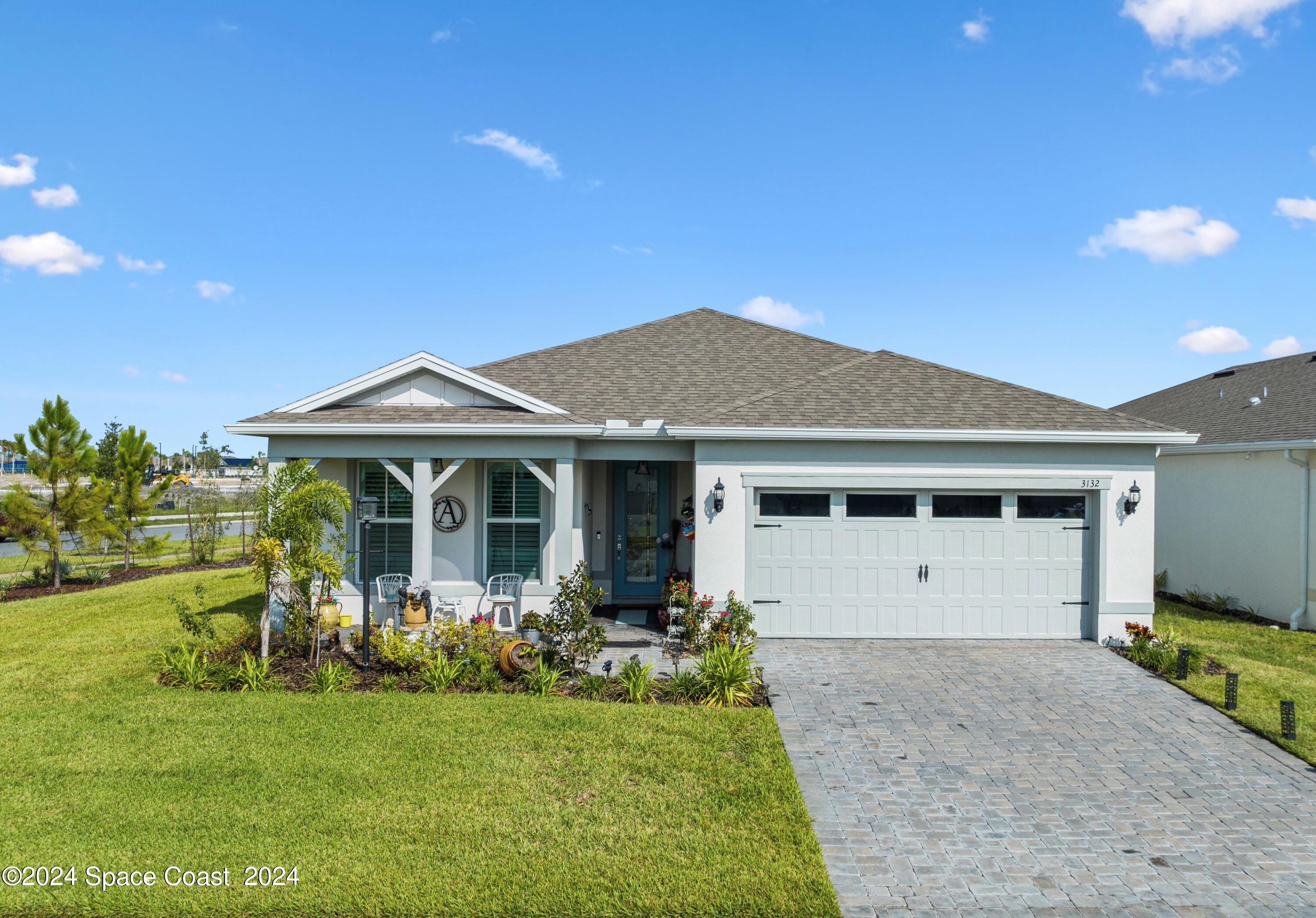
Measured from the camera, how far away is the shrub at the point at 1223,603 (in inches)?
514

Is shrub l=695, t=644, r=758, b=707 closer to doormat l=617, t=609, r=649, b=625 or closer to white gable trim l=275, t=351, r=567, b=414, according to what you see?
doormat l=617, t=609, r=649, b=625

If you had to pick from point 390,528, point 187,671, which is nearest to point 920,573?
point 390,528

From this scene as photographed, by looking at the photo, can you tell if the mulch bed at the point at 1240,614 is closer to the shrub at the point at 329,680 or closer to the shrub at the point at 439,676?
the shrub at the point at 439,676

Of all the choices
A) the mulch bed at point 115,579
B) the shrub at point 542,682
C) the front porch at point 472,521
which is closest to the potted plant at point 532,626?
the front porch at point 472,521

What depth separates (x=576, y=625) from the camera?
8703 millimetres

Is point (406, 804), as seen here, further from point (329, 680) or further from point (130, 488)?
point (130, 488)

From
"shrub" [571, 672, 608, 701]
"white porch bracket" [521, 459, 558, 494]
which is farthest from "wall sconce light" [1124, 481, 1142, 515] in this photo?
"white porch bracket" [521, 459, 558, 494]

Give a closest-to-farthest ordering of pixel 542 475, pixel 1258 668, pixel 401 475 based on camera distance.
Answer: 1. pixel 1258 668
2. pixel 401 475
3. pixel 542 475

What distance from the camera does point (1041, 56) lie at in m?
11.9

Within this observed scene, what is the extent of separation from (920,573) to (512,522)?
648 centimetres

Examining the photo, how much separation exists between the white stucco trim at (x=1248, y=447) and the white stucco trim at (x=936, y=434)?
10.7ft

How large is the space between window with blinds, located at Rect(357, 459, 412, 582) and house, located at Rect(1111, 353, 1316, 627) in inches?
505

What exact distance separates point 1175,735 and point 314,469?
35.1ft

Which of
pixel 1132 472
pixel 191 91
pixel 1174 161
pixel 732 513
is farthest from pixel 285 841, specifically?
pixel 1174 161
